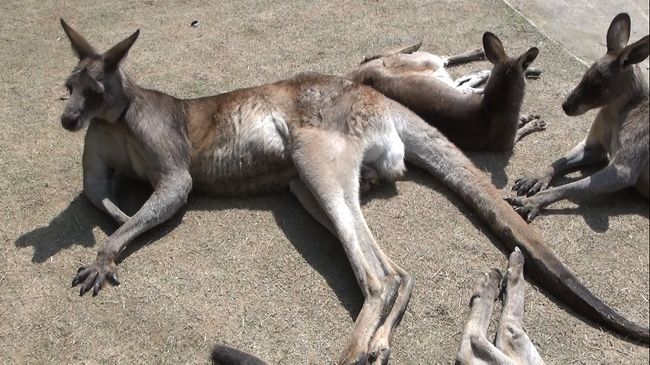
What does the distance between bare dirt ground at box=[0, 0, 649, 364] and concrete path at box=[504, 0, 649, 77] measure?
1.08 meters

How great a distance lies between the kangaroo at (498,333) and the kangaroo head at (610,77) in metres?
1.55

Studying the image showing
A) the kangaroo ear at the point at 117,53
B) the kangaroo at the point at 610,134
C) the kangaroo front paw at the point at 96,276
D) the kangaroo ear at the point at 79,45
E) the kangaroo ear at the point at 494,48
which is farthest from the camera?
the kangaroo ear at the point at 494,48

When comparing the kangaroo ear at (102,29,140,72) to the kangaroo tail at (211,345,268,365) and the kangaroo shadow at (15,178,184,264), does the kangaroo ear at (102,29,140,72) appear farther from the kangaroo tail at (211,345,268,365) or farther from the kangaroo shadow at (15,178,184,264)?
the kangaroo tail at (211,345,268,365)

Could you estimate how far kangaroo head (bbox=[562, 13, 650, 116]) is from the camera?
493 centimetres

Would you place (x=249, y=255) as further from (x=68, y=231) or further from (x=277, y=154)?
(x=68, y=231)

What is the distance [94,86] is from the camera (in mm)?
4305

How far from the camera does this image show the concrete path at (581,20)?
7.32 meters

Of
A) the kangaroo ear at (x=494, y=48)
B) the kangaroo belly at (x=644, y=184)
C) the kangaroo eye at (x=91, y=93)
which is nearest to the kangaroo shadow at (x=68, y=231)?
the kangaroo eye at (x=91, y=93)

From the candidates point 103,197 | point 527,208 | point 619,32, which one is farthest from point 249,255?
point 619,32

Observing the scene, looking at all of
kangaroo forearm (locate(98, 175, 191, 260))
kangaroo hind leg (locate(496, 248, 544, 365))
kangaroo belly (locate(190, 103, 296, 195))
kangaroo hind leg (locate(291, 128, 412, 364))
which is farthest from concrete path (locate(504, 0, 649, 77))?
kangaroo forearm (locate(98, 175, 191, 260))

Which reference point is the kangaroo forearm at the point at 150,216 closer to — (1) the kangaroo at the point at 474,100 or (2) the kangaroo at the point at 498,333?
(2) the kangaroo at the point at 498,333

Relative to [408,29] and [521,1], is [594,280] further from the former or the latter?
[521,1]

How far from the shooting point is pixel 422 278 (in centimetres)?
432

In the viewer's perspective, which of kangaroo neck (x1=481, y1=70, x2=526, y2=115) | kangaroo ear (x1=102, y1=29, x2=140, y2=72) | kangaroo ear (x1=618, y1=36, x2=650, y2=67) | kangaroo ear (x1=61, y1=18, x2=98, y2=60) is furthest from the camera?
kangaroo neck (x1=481, y1=70, x2=526, y2=115)
